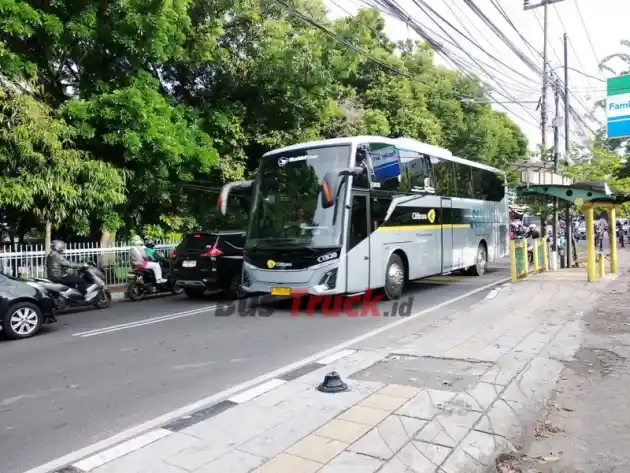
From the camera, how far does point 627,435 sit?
14.4 ft

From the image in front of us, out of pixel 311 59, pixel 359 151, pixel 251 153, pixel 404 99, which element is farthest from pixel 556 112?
pixel 359 151

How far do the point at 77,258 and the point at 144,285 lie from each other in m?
2.47

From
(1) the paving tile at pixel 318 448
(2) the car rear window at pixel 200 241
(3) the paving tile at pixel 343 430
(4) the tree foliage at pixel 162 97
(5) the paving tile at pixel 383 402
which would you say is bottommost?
(1) the paving tile at pixel 318 448

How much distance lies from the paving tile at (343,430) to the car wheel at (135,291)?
9.77 metres

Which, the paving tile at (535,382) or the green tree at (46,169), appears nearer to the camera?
the paving tile at (535,382)

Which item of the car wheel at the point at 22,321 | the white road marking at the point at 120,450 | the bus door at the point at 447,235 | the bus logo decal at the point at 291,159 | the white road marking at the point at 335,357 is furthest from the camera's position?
the bus door at the point at 447,235

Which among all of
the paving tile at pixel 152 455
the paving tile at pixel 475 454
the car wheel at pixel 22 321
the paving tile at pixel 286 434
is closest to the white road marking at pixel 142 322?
the car wheel at pixel 22 321

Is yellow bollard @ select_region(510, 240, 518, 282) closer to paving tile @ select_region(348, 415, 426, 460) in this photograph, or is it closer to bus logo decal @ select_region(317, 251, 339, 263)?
bus logo decal @ select_region(317, 251, 339, 263)

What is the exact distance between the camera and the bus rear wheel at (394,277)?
11.1 meters

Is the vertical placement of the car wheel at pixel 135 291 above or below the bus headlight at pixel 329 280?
below

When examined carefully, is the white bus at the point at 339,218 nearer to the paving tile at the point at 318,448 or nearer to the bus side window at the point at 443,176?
the bus side window at the point at 443,176

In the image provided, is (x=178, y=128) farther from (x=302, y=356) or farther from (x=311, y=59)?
(x=302, y=356)

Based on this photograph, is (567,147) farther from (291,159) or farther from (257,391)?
(257,391)

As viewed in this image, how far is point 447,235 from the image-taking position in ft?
44.7
